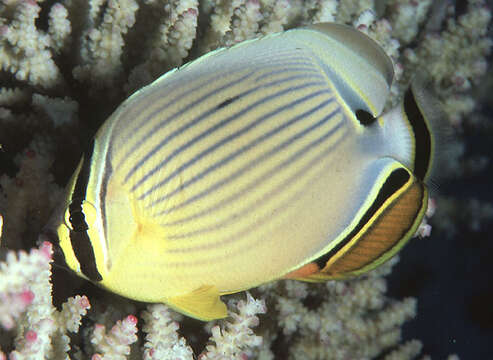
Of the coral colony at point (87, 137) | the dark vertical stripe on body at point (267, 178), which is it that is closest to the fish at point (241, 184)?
the dark vertical stripe on body at point (267, 178)

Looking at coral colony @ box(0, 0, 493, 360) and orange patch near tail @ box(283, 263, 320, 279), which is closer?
orange patch near tail @ box(283, 263, 320, 279)

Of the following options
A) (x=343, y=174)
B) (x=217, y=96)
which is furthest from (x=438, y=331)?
(x=217, y=96)

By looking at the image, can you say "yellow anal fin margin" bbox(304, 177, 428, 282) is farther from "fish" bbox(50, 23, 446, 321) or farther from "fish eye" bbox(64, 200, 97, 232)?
"fish eye" bbox(64, 200, 97, 232)

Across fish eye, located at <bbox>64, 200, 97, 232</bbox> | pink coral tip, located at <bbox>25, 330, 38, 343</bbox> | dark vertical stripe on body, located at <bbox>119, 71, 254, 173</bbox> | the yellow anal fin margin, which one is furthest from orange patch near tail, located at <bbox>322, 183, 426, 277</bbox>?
pink coral tip, located at <bbox>25, 330, 38, 343</bbox>

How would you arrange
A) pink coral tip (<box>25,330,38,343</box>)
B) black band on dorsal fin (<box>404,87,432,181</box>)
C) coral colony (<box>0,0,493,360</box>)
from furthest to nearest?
coral colony (<box>0,0,493,360</box>)
black band on dorsal fin (<box>404,87,432,181</box>)
pink coral tip (<box>25,330,38,343</box>)

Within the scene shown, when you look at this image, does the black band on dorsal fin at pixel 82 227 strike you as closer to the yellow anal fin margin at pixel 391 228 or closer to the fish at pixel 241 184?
the fish at pixel 241 184

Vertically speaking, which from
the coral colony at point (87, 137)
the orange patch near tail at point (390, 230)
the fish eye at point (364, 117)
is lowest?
the coral colony at point (87, 137)

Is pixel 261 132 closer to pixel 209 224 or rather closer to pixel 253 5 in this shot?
pixel 209 224

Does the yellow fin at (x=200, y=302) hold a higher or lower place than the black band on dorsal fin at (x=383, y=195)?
lower
